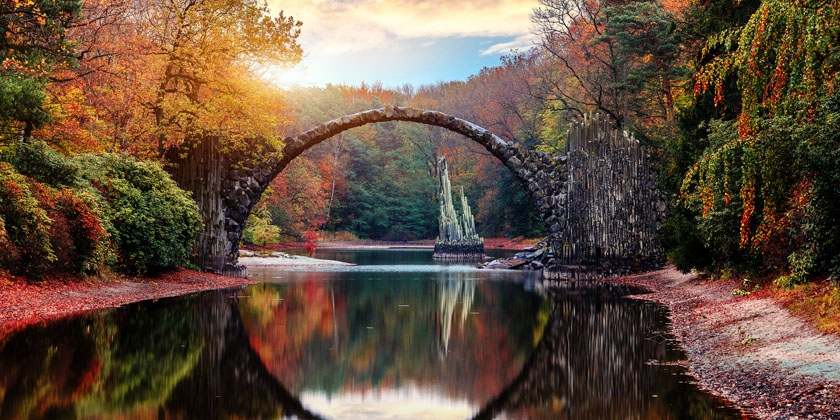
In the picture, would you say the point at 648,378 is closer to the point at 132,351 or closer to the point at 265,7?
the point at 132,351

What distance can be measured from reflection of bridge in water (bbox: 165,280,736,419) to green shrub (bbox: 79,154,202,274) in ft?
18.2

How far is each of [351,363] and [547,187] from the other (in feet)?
50.5

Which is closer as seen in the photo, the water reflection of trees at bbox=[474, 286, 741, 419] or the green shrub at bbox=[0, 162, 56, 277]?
the water reflection of trees at bbox=[474, 286, 741, 419]

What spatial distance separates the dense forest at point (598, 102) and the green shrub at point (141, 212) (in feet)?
1.38

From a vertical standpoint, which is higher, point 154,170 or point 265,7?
point 265,7

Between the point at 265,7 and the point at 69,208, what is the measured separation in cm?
923

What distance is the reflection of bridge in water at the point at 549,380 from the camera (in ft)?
20.5

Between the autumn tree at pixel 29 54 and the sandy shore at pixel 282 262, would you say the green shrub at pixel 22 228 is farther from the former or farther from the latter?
the sandy shore at pixel 282 262

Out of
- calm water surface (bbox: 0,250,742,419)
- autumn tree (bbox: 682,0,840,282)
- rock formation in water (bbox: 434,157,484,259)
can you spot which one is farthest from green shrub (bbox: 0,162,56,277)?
rock formation in water (bbox: 434,157,484,259)

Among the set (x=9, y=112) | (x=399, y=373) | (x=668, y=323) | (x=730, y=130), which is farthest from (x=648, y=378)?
(x=9, y=112)

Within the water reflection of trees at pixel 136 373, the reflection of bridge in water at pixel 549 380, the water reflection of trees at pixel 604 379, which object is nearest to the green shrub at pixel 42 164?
the water reflection of trees at pixel 136 373

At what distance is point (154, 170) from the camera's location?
728 inches

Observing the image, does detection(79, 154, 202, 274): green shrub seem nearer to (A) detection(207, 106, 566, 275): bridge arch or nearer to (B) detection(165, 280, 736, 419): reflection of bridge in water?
(A) detection(207, 106, 566, 275): bridge arch

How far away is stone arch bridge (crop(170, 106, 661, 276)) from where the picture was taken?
850 inches
